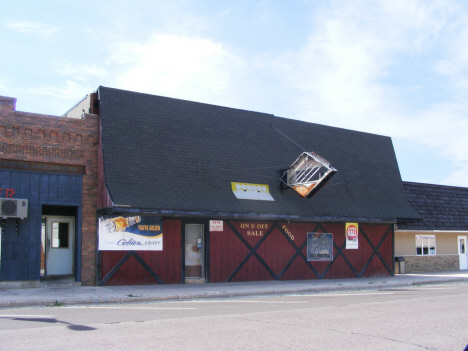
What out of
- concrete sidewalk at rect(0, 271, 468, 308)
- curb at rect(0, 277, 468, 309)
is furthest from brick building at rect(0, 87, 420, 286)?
curb at rect(0, 277, 468, 309)

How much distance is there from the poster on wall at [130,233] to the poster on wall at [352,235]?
9.00m

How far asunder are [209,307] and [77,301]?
3721mm

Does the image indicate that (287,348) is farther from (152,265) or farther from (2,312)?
(152,265)

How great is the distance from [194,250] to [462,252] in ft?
59.3

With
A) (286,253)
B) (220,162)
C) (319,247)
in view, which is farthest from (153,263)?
(319,247)

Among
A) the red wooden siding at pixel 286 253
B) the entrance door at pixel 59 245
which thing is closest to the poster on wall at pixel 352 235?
the red wooden siding at pixel 286 253

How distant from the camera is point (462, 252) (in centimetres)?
2900

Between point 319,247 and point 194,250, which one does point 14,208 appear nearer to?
point 194,250

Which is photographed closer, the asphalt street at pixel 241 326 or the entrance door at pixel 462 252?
the asphalt street at pixel 241 326

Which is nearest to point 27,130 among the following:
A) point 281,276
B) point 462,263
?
point 281,276

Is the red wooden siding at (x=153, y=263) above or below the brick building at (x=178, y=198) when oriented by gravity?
below

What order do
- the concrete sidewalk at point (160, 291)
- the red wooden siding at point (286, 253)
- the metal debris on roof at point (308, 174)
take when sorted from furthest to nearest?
the metal debris on roof at point (308, 174) < the red wooden siding at point (286, 253) < the concrete sidewalk at point (160, 291)

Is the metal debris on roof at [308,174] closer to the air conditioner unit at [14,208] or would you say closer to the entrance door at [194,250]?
the entrance door at [194,250]

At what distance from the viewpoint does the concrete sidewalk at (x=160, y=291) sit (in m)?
13.3
